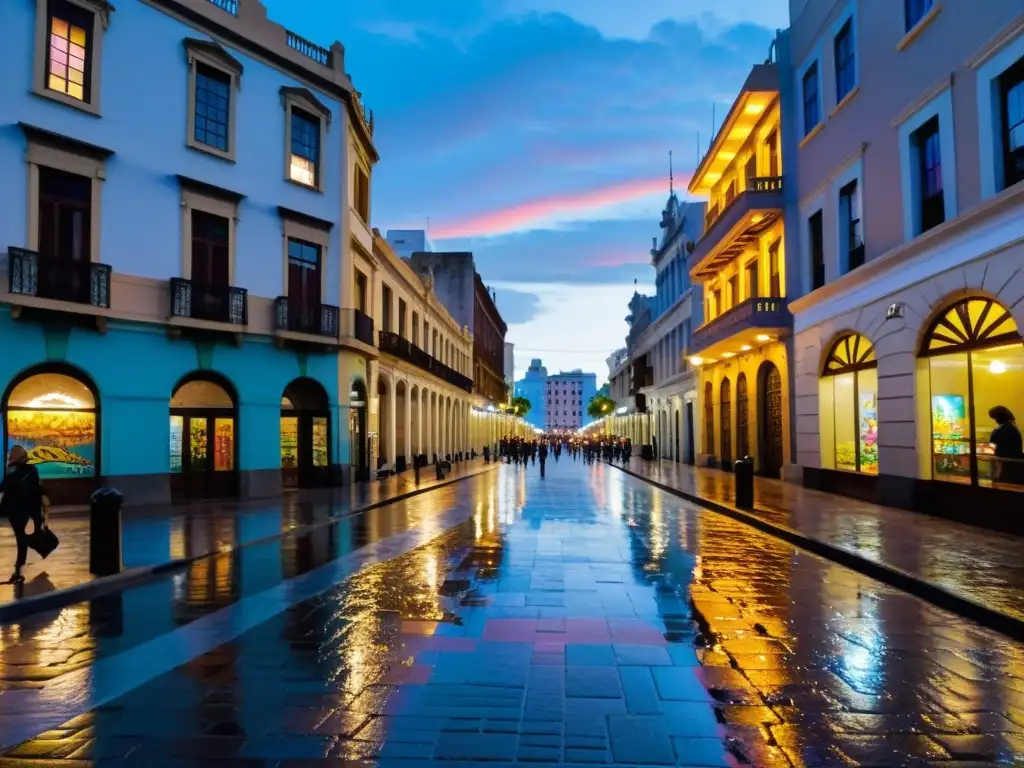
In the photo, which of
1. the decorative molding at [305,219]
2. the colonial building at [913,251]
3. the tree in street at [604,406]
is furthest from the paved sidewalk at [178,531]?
the tree in street at [604,406]

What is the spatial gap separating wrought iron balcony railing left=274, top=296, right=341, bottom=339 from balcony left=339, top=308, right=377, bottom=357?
29 cm

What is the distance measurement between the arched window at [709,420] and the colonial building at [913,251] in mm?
13271

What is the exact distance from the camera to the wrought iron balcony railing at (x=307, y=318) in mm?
21766

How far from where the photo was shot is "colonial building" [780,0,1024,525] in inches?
504

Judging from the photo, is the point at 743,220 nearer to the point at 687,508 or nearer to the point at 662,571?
the point at 687,508

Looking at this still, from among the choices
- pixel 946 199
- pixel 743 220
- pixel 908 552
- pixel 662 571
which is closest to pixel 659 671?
pixel 662 571

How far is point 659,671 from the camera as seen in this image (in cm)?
566

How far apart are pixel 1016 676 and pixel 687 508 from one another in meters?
12.9

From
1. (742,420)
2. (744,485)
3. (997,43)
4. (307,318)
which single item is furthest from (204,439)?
(742,420)

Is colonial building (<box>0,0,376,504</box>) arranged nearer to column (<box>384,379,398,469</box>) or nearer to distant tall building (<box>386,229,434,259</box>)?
column (<box>384,379,398,469</box>)

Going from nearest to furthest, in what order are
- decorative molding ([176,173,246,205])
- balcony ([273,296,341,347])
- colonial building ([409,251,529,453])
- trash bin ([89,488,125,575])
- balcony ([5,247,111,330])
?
trash bin ([89,488,125,575]) < balcony ([5,247,111,330]) < decorative molding ([176,173,246,205]) < balcony ([273,296,341,347]) < colonial building ([409,251,529,453])

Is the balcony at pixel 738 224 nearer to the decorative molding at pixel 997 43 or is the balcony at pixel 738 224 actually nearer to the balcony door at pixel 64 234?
the decorative molding at pixel 997 43

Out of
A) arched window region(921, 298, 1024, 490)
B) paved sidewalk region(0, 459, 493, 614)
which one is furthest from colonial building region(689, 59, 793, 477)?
paved sidewalk region(0, 459, 493, 614)

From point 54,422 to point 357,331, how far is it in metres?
9.23
